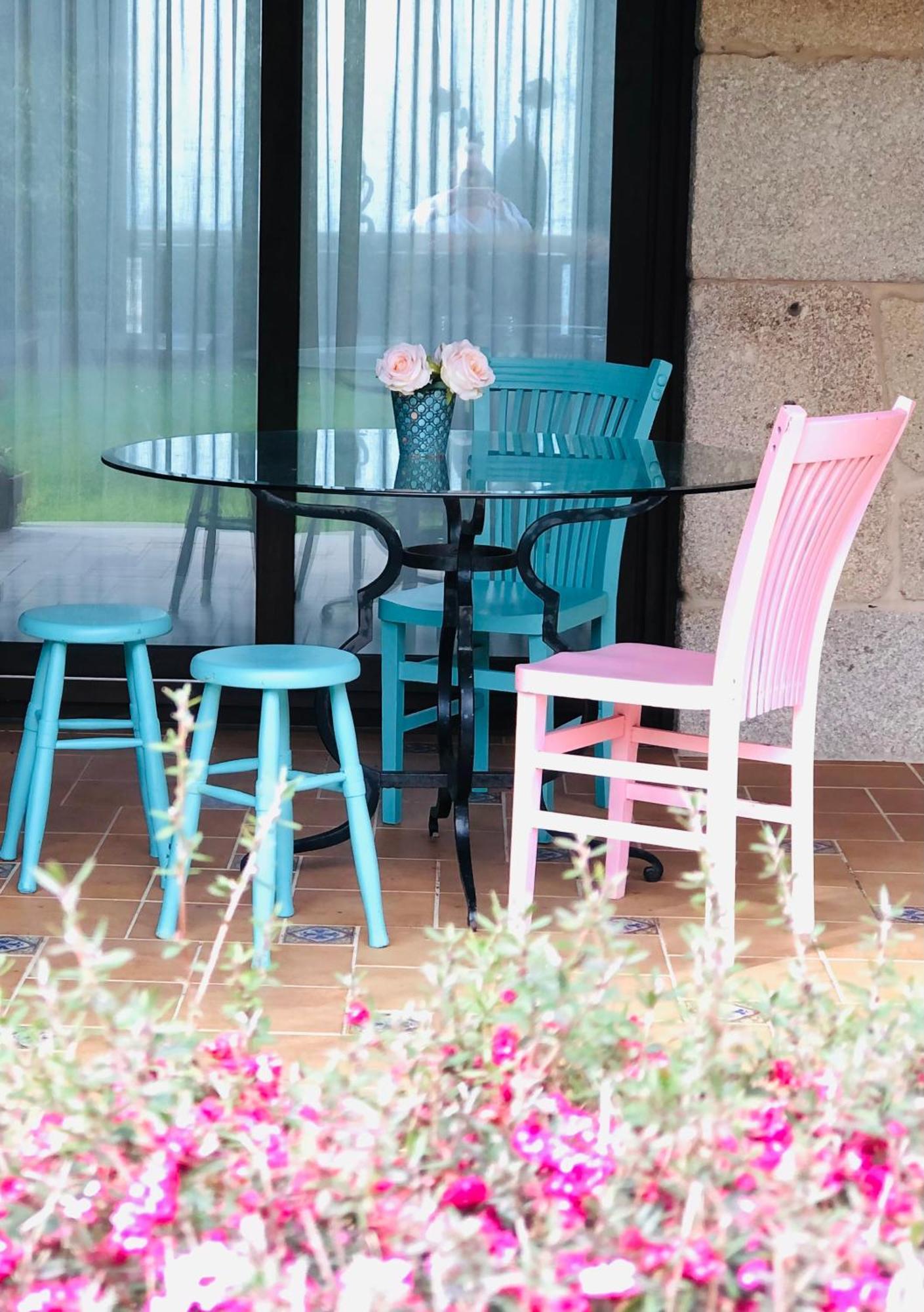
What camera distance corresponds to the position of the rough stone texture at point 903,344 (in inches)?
166

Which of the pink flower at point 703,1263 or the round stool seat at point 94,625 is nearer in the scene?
the pink flower at point 703,1263

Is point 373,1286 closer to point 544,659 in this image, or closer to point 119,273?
point 544,659

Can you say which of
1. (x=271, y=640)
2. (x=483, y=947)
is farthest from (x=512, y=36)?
(x=483, y=947)

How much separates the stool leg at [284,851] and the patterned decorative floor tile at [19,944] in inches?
16.6

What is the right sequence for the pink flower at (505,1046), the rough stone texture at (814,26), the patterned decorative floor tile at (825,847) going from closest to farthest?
the pink flower at (505,1046) < the patterned decorative floor tile at (825,847) < the rough stone texture at (814,26)

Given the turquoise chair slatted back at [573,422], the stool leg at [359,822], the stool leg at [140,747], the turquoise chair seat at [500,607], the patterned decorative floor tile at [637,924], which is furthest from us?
the turquoise chair slatted back at [573,422]

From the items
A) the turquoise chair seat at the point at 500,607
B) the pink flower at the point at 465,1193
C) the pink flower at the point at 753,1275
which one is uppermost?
the turquoise chair seat at the point at 500,607

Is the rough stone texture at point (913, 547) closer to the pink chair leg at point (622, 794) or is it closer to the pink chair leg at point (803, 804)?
the pink chair leg at point (622, 794)

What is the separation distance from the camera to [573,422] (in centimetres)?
393

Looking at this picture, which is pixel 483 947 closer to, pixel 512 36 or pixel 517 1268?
pixel 517 1268

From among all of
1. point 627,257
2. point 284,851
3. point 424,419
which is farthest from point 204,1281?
point 627,257

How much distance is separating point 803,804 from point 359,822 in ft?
2.52

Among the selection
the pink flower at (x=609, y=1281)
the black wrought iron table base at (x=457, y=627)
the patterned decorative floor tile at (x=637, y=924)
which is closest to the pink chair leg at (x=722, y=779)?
the patterned decorative floor tile at (x=637, y=924)

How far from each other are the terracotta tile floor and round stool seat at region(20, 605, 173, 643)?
475 millimetres
